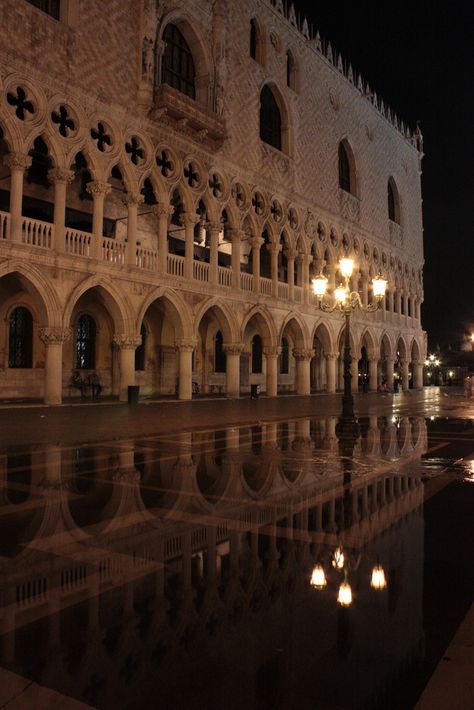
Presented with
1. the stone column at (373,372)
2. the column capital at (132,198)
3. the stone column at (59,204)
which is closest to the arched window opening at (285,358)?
the stone column at (373,372)

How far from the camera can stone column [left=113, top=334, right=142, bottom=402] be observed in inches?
778

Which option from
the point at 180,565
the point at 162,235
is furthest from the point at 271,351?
the point at 180,565

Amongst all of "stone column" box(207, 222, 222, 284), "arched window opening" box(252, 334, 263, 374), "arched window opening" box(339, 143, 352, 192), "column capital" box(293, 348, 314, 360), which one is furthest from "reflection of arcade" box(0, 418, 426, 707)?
"arched window opening" box(339, 143, 352, 192)

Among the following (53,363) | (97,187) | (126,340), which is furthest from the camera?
(126,340)

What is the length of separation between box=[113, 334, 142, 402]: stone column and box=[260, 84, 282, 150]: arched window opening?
48.3ft

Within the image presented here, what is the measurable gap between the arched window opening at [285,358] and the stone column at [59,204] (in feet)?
65.7

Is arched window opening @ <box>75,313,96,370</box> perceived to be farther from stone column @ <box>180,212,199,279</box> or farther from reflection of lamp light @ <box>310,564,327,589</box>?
reflection of lamp light @ <box>310,564,327,589</box>

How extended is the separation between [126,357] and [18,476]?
13.3 meters

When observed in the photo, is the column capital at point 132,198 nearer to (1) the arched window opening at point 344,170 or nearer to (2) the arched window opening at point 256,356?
(2) the arched window opening at point 256,356

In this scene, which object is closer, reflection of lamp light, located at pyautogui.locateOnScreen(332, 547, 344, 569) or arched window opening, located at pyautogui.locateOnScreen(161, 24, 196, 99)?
reflection of lamp light, located at pyautogui.locateOnScreen(332, 547, 344, 569)

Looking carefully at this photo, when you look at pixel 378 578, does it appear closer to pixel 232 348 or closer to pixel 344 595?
pixel 344 595

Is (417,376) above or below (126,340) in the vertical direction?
below

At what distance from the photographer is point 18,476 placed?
6.86 metres

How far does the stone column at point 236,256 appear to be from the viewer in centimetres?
2492
